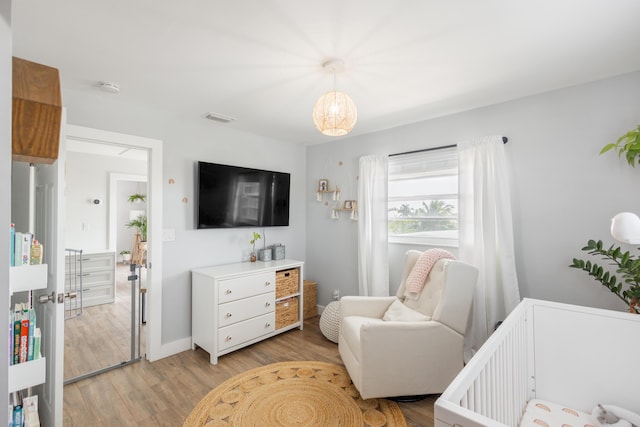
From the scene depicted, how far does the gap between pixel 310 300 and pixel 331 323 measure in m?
0.75

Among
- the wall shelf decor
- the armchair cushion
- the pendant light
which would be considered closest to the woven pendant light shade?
the pendant light

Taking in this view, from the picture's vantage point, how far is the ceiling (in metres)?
1.45

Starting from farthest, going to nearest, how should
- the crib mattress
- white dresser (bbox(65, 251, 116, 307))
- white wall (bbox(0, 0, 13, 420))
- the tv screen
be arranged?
white dresser (bbox(65, 251, 116, 307)) < the tv screen < the crib mattress < white wall (bbox(0, 0, 13, 420))

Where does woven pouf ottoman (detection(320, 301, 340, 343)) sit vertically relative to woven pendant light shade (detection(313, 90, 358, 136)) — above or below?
below

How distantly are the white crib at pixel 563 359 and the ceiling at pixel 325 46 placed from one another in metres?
1.51

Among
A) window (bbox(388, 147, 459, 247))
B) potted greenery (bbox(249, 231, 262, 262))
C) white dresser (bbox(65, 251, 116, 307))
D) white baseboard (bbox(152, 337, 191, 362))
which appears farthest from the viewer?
white dresser (bbox(65, 251, 116, 307))

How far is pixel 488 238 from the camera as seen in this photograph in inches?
100

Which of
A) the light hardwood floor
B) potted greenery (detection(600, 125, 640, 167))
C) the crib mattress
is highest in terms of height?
potted greenery (detection(600, 125, 640, 167))

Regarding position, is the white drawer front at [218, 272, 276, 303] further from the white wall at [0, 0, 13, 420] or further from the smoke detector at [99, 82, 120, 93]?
the white wall at [0, 0, 13, 420]

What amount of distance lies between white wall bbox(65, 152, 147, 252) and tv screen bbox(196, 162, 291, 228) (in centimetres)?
289

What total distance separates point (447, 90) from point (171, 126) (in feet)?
8.11

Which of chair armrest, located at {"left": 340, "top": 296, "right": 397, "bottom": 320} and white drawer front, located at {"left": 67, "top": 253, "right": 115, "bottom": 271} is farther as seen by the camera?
white drawer front, located at {"left": 67, "top": 253, "right": 115, "bottom": 271}

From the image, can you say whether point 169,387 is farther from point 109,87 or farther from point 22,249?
point 109,87

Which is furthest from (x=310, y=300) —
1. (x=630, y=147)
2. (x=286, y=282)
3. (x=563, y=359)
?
(x=630, y=147)
